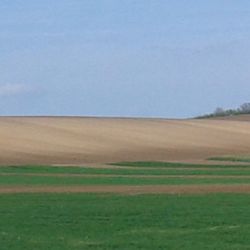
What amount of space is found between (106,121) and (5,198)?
6653 centimetres

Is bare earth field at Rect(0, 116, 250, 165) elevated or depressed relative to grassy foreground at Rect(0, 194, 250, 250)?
elevated

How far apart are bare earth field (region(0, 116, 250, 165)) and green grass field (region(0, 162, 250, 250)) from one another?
3210cm

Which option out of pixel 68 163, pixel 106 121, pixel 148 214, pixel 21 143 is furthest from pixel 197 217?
pixel 106 121

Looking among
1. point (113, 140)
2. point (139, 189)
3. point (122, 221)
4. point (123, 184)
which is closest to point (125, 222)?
point (122, 221)

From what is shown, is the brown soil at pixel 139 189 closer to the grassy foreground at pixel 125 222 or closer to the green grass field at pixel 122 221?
the green grass field at pixel 122 221

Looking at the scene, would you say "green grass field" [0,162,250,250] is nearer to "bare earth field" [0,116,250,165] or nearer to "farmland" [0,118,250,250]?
"farmland" [0,118,250,250]

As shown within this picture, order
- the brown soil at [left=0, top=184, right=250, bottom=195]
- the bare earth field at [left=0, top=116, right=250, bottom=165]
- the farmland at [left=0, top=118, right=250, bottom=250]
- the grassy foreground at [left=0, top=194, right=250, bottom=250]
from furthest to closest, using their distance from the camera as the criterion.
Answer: the bare earth field at [left=0, top=116, right=250, bottom=165] < the brown soil at [left=0, top=184, right=250, bottom=195] < the farmland at [left=0, top=118, right=250, bottom=250] < the grassy foreground at [left=0, top=194, right=250, bottom=250]

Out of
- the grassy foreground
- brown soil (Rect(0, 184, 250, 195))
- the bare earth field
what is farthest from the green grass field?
the bare earth field

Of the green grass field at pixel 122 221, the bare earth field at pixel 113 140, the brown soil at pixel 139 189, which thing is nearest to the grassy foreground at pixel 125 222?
the green grass field at pixel 122 221

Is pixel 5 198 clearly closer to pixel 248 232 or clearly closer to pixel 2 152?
pixel 248 232

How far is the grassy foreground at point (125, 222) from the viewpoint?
2222 cm

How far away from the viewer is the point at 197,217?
27781 mm

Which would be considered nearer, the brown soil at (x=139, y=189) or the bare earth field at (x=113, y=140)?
the brown soil at (x=139, y=189)

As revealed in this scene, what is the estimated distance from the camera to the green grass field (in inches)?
875
